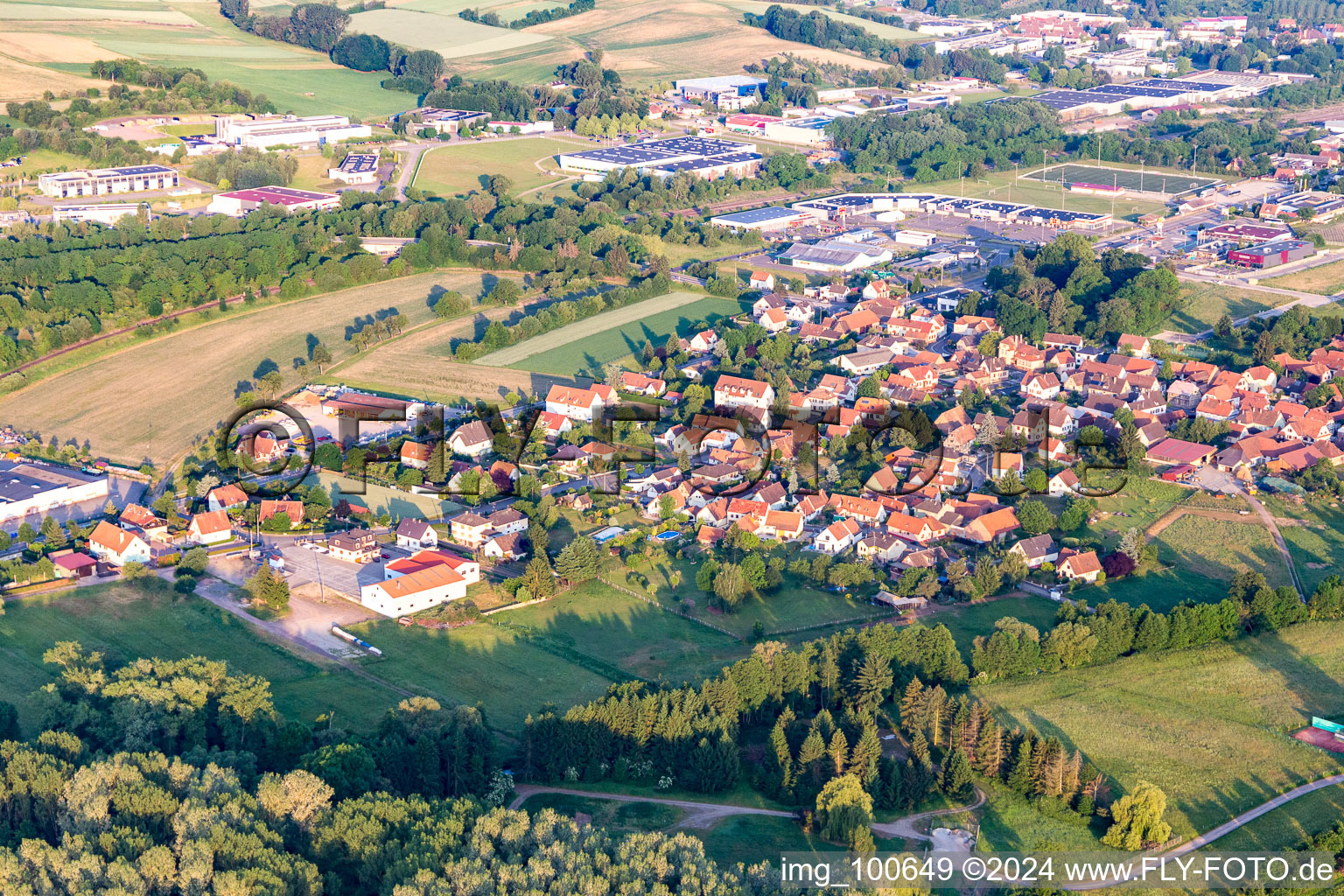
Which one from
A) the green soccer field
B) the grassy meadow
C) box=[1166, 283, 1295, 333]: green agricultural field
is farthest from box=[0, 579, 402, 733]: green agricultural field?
the green soccer field

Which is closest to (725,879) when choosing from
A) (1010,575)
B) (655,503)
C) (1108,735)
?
(1108,735)

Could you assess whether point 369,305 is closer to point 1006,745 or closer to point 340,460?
point 340,460

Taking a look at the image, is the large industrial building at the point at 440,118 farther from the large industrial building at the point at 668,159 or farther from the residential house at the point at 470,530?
the residential house at the point at 470,530

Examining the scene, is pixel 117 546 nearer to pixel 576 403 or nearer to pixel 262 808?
pixel 262 808

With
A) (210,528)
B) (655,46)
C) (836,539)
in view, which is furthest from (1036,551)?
(655,46)

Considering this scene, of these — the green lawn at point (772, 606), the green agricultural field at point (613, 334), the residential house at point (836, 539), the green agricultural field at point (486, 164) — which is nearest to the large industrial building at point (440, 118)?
the green agricultural field at point (486, 164)

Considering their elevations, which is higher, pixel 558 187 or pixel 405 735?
pixel 558 187

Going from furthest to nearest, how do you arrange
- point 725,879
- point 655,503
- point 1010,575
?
point 655,503
point 1010,575
point 725,879
